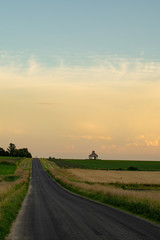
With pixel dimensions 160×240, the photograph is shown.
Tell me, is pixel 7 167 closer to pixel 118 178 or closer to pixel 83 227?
pixel 118 178

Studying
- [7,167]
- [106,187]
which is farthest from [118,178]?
[7,167]

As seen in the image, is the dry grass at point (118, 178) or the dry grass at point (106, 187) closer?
the dry grass at point (106, 187)

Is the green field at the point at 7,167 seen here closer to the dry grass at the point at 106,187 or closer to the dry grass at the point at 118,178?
the dry grass at the point at 118,178

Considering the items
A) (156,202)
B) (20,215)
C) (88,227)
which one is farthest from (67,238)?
(156,202)

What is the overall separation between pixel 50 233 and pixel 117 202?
14.4 meters

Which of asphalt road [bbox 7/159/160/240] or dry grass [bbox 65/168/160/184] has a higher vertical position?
dry grass [bbox 65/168/160/184]

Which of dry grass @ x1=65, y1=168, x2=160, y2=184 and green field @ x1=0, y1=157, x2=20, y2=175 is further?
green field @ x1=0, y1=157, x2=20, y2=175

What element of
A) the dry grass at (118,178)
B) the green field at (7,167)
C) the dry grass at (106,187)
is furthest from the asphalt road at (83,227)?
the green field at (7,167)

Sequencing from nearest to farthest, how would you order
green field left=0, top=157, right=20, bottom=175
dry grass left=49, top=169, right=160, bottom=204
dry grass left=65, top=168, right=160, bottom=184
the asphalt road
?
the asphalt road → dry grass left=49, top=169, right=160, bottom=204 → dry grass left=65, top=168, right=160, bottom=184 → green field left=0, top=157, right=20, bottom=175

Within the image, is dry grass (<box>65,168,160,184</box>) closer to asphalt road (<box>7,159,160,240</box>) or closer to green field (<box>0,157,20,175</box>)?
green field (<box>0,157,20,175</box>)

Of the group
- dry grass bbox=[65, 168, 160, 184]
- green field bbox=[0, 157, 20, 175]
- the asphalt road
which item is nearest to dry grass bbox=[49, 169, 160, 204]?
dry grass bbox=[65, 168, 160, 184]

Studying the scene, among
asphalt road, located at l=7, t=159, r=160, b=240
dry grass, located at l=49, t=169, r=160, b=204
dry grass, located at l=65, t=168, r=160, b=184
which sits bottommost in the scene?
asphalt road, located at l=7, t=159, r=160, b=240

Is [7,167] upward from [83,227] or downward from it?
upward

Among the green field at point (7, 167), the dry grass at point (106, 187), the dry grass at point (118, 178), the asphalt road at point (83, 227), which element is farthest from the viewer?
the green field at point (7, 167)
